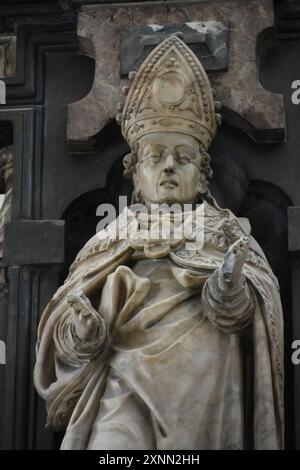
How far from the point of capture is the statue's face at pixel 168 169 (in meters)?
10.2

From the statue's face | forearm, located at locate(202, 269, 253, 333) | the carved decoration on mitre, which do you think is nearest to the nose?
the statue's face

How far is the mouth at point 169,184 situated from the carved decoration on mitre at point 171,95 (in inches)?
10.0

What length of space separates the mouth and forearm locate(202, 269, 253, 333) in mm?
841

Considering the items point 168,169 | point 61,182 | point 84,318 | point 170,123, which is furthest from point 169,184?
point 84,318

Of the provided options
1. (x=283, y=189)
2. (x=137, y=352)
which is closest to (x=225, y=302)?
(x=137, y=352)

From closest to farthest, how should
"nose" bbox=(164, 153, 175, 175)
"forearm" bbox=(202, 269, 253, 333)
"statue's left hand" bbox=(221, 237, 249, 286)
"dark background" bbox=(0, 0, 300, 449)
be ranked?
"statue's left hand" bbox=(221, 237, 249, 286)
"forearm" bbox=(202, 269, 253, 333)
"nose" bbox=(164, 153, 175, 175)
"dark background" bbox=(0, 0, 300, 449)

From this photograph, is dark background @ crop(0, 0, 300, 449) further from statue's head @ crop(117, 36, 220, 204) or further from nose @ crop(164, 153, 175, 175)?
nose @ crop(164, 153, 175, 175)

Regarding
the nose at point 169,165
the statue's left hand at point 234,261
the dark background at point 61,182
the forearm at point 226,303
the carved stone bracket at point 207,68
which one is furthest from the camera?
the carved stone bracket at point 207,68

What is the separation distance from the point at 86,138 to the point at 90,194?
0.29m

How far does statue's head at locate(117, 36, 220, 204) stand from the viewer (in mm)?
10188

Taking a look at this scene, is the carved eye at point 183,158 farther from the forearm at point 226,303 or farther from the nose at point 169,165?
the forearm at point 226,303

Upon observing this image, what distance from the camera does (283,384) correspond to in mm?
9773

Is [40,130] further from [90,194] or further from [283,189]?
[283,189]

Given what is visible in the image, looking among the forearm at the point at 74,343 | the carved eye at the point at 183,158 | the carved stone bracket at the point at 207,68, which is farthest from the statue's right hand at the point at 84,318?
the carved stone bracket at the point at 207,68
